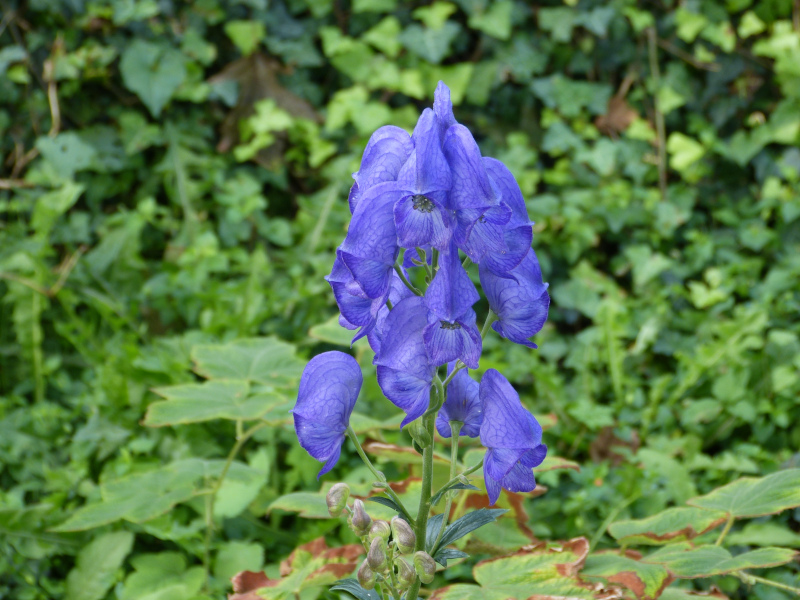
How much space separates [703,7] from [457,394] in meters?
2.97

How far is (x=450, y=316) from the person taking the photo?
87cm

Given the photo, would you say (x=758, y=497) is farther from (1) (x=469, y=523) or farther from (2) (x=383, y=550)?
(2) (x=383, y=550)

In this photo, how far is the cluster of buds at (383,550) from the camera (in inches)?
35.8

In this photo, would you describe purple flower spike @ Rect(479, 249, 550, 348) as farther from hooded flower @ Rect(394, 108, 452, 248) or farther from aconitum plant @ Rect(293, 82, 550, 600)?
hooded flower @ Rect(394, 108, 452, 248)

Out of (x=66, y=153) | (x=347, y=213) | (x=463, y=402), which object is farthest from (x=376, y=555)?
(x=66, y=153)

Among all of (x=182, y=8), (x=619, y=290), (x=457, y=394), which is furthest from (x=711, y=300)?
(x=182, y=8)

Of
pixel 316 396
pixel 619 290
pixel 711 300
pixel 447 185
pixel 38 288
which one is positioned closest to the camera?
pixel 447 185

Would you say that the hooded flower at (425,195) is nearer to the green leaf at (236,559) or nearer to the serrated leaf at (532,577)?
the serrated leaf at (532,577)

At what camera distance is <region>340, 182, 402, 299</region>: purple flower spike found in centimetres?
87

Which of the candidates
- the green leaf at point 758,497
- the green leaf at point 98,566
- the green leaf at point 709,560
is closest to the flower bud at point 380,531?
the green leaf at point 709,560

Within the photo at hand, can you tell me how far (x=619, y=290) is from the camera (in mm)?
2967

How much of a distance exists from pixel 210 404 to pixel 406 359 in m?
0.71

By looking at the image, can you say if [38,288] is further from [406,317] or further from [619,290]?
[619,290]

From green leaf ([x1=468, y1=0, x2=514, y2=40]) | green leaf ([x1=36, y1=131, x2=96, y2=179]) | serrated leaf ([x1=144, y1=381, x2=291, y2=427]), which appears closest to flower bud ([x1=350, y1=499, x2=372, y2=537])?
serrated leaf ([x1=144, y1=381, x2=291, y2=427])
